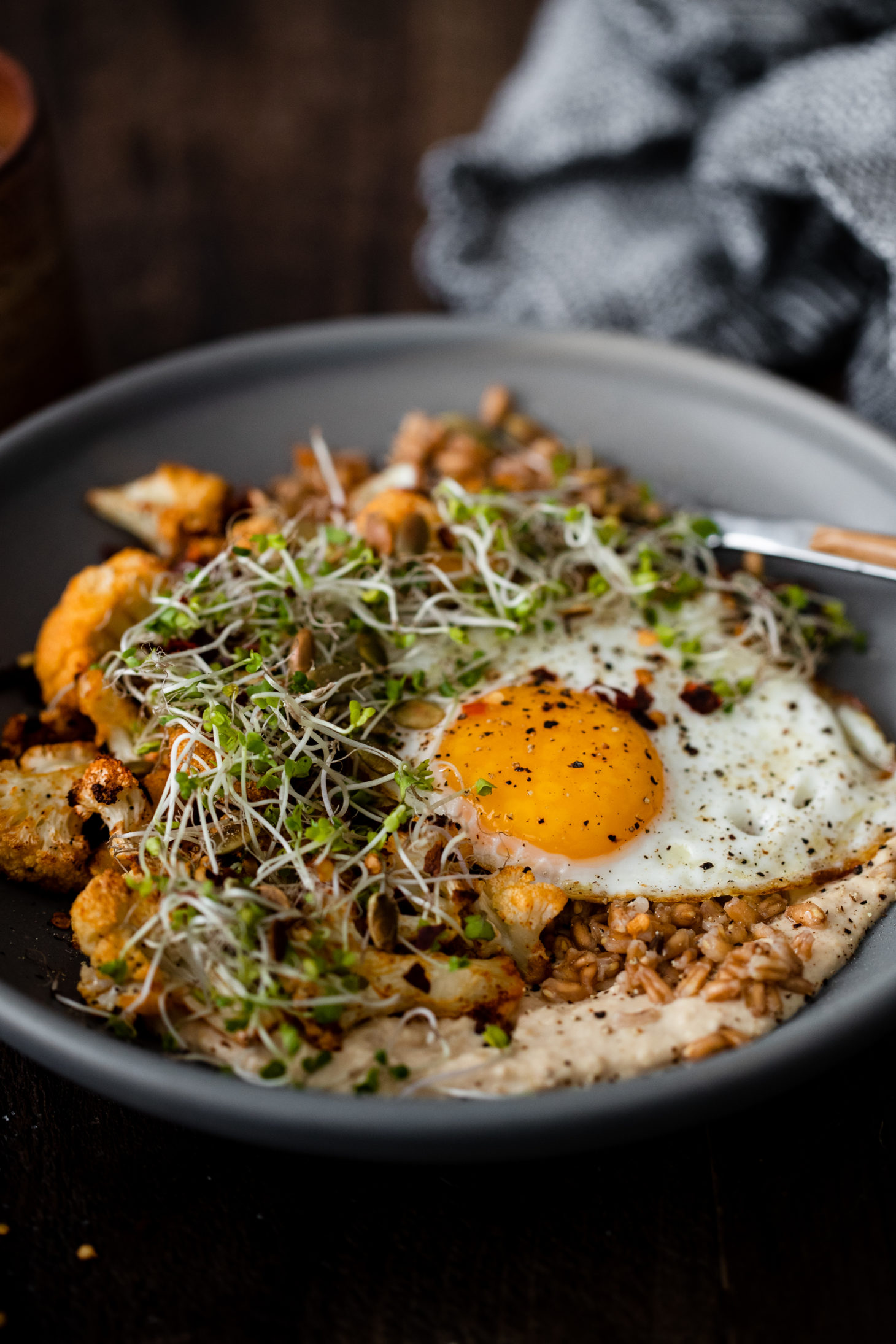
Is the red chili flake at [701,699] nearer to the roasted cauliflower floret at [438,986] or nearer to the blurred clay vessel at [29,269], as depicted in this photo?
the roasted cauliflower floret at [438,986]

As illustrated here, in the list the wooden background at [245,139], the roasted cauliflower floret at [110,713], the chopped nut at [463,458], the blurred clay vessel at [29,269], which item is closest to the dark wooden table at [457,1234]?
the roasted cauliflower floret at [110,713]

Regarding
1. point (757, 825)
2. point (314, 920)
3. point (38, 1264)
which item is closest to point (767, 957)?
point (757, 825)

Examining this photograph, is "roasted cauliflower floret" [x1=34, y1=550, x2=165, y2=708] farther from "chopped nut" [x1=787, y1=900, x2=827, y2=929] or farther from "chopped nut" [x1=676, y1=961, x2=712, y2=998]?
"chopped nut" [x1=787, y1=900, x2=827, y2=929]

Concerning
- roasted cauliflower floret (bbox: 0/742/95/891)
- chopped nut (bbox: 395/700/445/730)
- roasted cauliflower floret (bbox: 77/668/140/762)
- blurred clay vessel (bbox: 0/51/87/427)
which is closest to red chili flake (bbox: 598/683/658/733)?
chopped nut (bbox: 395/700/445/730)

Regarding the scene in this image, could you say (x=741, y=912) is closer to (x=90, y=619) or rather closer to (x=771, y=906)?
(x=771, y=906)

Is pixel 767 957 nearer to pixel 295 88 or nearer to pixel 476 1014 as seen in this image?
pixel 476 1014
